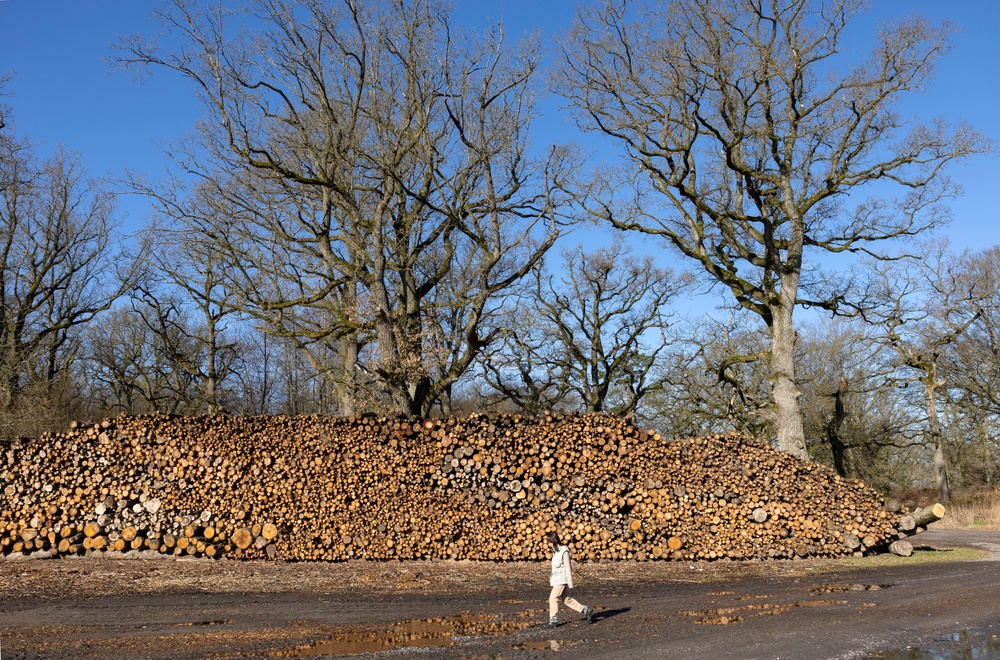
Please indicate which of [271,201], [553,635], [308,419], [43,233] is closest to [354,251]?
[271,201]

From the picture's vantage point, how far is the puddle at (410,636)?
7.51 m

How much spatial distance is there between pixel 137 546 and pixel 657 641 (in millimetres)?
10075

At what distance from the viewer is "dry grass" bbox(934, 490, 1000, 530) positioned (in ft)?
75.9

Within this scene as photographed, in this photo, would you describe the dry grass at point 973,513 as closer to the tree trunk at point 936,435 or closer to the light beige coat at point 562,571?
the tree trunk at point 936,435

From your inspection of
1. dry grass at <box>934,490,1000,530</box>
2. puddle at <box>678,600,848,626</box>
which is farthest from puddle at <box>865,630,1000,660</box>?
dry grass at <box>934,490,1000,530</box>

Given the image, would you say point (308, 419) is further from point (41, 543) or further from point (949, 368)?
point (949, 368)

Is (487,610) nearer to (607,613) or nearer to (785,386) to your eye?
(607,613)

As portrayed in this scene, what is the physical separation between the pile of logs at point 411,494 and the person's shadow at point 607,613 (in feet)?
15.3

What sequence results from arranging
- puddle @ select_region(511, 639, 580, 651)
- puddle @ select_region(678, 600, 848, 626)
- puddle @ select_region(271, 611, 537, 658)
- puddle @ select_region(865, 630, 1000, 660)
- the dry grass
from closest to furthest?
1. puddle @ select_region(865, 630, 1000, 660)
2. puddle @ select_region(271, 611, 537, 658)
3. puddle @ select_region(511, 639, 580, 651)
4. puddle @ select_region(678, 600, 848, 626)
5. the dry grass

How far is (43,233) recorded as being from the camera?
2917 centimetres

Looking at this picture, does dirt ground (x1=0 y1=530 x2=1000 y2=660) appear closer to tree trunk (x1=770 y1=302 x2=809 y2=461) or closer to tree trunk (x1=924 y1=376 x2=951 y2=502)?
tree trunk (x1=770 y1=302 x2=809 y2=461)

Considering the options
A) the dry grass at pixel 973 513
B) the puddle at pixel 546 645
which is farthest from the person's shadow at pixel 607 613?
the dry grass at pixel 973 513

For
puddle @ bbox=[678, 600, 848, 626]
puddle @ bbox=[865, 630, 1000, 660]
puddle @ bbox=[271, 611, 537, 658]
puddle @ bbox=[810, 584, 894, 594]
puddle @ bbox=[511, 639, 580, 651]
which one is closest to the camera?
puddle @ bbox=[865, 630, 1000, 660]

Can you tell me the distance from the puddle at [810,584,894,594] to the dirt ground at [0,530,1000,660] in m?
0.03
